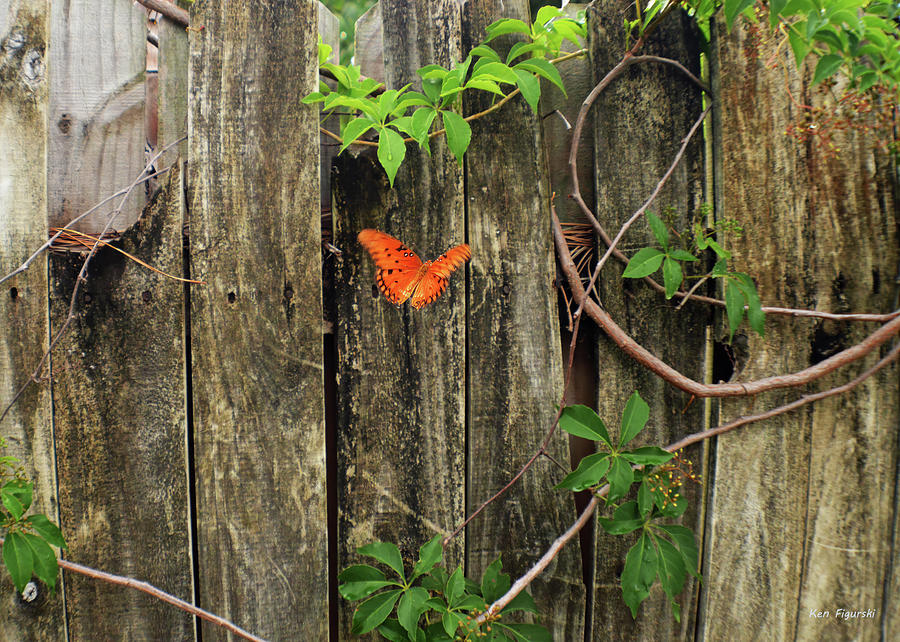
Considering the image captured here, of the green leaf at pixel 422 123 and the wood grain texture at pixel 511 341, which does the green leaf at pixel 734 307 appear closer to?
the wood grain texture at pixel 511 341

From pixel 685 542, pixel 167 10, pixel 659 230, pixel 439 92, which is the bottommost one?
pixel 685 542

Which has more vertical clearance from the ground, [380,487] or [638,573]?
[380,487]

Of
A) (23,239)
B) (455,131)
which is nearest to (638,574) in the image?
(455,131)

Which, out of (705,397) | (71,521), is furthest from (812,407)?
(71,521)

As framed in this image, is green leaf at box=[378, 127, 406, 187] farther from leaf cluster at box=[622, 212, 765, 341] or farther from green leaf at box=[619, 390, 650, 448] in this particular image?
green leaf at box=[619, 390, 650, 448]

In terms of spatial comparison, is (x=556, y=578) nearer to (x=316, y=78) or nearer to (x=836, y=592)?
(x=836, y=592)

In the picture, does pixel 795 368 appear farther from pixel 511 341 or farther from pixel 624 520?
pixel 511 341
